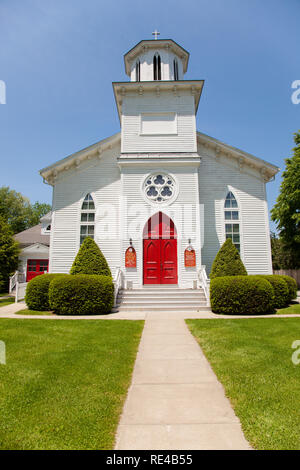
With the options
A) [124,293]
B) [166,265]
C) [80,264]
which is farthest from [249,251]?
[80,264]

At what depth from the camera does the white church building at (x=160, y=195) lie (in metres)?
15.2

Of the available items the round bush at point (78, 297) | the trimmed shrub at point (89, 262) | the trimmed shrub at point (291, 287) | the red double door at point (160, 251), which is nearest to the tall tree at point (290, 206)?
the trimmed shrub at point (291, 287)

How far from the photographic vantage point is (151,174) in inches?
624

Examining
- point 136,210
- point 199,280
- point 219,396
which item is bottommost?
point 219,396

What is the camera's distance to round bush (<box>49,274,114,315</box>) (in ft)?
36.9

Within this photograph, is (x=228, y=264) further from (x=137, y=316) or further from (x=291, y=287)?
(x=137, y=316)

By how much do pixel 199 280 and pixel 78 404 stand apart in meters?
11.3

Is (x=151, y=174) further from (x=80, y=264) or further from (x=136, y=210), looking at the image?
(x=80, y=264)

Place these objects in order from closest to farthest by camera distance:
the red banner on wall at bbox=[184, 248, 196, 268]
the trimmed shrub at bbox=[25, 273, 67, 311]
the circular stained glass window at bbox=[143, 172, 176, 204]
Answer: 1. the trimmed shrub at bbox=[25, 273, 67, 311]
2. the red banner on wall at bbox=[184, 248, 196, 268]
3. the circular stained glass window at bbox=[143, 172, 176, 204]

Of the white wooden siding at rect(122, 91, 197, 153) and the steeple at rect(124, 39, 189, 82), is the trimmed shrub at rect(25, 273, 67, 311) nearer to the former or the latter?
the white wooden siding at rect(122, 91, 197, 153)

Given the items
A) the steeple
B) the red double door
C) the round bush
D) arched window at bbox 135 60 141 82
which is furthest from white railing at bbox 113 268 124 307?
arched window at bbox 135 60 141 82

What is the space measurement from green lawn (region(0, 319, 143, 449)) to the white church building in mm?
7575

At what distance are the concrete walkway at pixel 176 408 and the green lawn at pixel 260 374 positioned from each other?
6.9 inches

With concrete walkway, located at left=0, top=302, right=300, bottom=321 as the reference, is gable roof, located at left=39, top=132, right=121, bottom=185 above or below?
above
